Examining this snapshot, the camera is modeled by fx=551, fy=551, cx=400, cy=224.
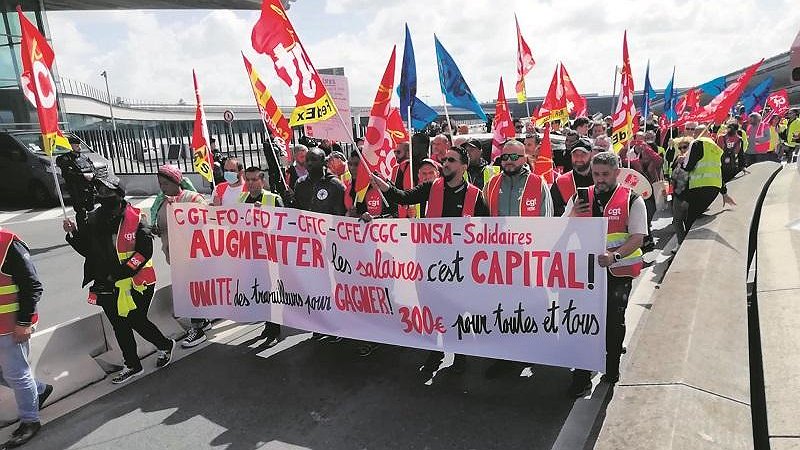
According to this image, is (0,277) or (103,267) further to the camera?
(103,267)

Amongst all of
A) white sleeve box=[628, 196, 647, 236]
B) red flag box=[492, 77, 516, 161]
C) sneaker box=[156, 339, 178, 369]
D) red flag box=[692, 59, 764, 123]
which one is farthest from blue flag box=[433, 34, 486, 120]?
sneaker box=[156, 339, 178, 369]

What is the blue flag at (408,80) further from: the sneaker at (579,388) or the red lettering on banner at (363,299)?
the sneaker at (579,388)

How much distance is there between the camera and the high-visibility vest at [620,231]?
4004 millimetres

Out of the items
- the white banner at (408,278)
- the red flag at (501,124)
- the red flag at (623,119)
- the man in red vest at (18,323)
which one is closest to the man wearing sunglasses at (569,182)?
the white banner at (408,278)

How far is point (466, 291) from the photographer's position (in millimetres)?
4168

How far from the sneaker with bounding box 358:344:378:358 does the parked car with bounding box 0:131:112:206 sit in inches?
475

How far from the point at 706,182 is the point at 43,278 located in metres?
9.71

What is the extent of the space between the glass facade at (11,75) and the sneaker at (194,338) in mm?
16847

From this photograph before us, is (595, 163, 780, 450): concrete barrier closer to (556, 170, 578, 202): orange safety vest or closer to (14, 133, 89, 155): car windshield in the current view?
(556, 170, 578, 202): orange safety vest

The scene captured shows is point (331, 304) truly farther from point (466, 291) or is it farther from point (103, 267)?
point (103, 267)

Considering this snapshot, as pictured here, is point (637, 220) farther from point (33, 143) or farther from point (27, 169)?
point (33, 143)

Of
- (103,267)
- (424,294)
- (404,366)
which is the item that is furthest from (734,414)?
(103,267)

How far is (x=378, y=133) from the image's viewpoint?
5.55 meters

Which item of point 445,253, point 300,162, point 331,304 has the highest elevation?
point 300,162
